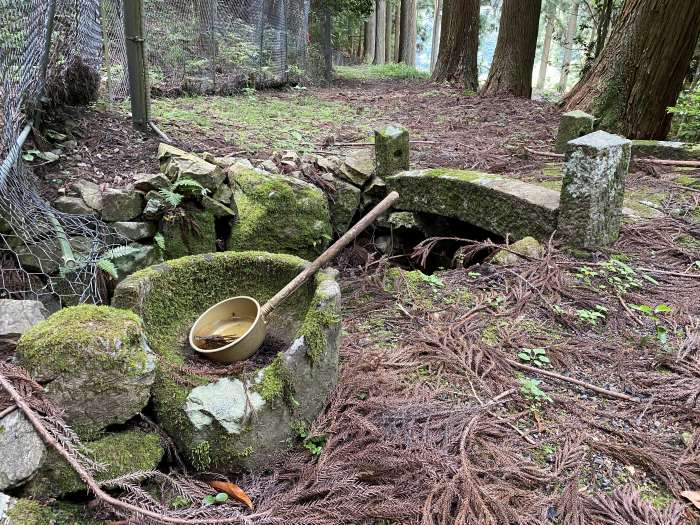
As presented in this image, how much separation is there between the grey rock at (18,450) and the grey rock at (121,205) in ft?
7.71

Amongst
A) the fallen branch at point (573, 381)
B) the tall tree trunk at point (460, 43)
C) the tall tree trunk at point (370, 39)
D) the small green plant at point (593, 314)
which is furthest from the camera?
the tall tree trunk at point (370, 39)

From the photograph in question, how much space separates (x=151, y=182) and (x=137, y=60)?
56.7 inches

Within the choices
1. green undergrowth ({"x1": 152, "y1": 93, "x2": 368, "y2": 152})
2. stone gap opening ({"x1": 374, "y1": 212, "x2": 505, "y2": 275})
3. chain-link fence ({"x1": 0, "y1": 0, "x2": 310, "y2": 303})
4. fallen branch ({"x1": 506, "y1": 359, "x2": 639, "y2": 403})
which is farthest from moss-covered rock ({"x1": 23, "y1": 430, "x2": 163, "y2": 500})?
green undergrowth ({"x1": 152, "y1": 93, "x2": 368, "y2": 152})

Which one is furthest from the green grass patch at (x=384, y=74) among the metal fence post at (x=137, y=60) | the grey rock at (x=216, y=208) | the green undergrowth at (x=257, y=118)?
the grey rock at (x=216, y=208)

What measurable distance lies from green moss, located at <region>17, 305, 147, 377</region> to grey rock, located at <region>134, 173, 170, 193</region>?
82.7 inches

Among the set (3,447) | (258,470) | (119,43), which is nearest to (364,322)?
(258,470)

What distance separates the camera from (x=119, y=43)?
6.02m

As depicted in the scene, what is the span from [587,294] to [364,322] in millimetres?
1540

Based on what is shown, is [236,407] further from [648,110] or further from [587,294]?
[648,110]

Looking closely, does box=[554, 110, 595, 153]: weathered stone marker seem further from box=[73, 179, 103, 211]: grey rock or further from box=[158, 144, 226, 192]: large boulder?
box=[73, 179, 103, 211]: grey rock

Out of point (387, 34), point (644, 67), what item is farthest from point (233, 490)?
point (387, 34)

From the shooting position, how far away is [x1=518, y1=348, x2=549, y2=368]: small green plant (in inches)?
111

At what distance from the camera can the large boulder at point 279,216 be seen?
4.29 metres

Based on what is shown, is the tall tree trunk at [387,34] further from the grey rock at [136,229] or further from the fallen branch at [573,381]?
the fallen branch at [573,381]
